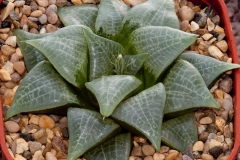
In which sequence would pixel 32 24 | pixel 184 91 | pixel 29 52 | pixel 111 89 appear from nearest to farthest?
pixel 111 89 → pixel 184 91 → pixel 29 52 → pixel 32 24

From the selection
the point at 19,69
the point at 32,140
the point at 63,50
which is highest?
the point at 63,50

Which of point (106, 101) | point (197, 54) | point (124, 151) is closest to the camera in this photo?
point (106, 101)

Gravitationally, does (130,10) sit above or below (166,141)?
above

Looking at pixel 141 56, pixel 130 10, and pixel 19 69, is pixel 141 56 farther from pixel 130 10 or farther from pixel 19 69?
pixel 19 69

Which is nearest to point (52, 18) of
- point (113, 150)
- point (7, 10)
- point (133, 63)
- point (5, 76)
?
point (7, 10)

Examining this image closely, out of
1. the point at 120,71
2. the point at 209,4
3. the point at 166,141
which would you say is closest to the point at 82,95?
the point at 120,71

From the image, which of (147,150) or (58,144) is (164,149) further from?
(58,144)
